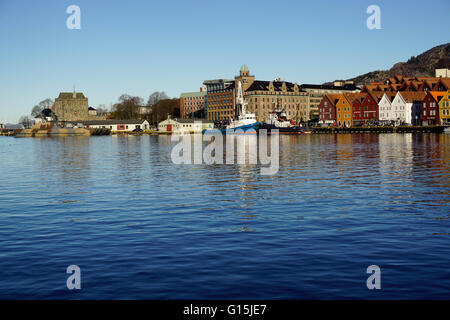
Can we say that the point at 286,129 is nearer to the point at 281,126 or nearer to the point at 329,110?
the point at 281,126

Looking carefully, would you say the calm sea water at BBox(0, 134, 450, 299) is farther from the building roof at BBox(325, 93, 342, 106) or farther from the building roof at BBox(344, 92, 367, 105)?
the building roof at BBox(325, 93, 342, 106)

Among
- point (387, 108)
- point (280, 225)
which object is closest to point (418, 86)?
point (387, 108)

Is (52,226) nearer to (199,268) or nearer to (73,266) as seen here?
(73,266)

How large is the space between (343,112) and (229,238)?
15117 cm

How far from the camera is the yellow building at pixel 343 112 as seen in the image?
519 ft

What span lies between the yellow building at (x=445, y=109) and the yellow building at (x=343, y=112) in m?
33.1

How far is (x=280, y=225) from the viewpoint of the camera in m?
17.1

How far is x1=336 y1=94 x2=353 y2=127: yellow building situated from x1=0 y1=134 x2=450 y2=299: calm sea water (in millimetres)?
132232

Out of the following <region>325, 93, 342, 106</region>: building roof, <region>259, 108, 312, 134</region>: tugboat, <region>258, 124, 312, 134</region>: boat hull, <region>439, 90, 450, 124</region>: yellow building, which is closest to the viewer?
<region>439, 90, 450, 124</region>: yellow building

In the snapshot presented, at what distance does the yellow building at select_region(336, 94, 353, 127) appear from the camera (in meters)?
158

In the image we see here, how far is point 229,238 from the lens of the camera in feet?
50.5

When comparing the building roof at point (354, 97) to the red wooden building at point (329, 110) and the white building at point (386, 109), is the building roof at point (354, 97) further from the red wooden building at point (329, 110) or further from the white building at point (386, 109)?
the white building at point (386, 109)

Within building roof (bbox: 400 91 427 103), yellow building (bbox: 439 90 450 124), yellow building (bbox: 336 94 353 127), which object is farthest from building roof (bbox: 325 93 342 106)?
yellow building (bbox: 439 90 450 124)
